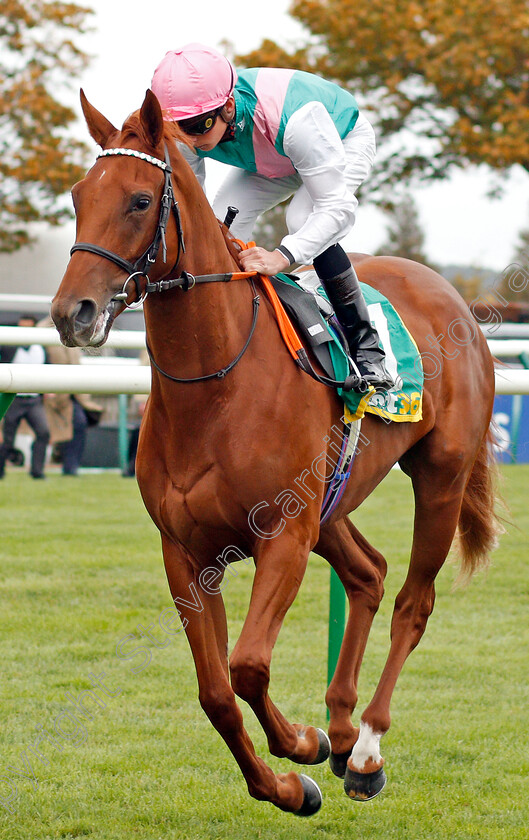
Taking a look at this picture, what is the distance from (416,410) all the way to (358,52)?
18.2m

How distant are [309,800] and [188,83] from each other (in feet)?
6.82

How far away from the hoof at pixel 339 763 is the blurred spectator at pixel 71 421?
707 centimetres

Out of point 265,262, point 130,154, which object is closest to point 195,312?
point 265,262

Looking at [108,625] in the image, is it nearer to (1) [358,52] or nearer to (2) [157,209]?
(2) [157,209]

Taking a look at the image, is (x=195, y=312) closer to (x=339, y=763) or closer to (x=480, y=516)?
(x=339, y=763)

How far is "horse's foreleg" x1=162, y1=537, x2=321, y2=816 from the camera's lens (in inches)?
108

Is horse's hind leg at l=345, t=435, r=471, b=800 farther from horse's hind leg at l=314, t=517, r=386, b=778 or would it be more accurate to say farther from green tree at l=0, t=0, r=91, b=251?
green tree at l=0, t=0, r=91, b=251

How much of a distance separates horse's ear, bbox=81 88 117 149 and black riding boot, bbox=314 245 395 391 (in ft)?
2.74

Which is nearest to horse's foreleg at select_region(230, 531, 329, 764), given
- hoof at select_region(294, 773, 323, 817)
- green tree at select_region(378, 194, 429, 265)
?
hoof at select_region(294, 773, 323, 817)

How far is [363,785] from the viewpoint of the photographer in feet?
10.5

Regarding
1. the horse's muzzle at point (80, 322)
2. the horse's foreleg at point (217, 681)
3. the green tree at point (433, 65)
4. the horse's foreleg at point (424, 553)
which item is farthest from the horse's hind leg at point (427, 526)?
the green tree at point (433, 65)

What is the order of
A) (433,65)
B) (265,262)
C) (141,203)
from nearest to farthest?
(141,203) → (265,262) → (433,65)

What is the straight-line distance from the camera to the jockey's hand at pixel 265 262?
9.36ft

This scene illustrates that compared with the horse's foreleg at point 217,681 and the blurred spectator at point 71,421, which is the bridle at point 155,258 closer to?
the horse's foreleg at point 217,681
